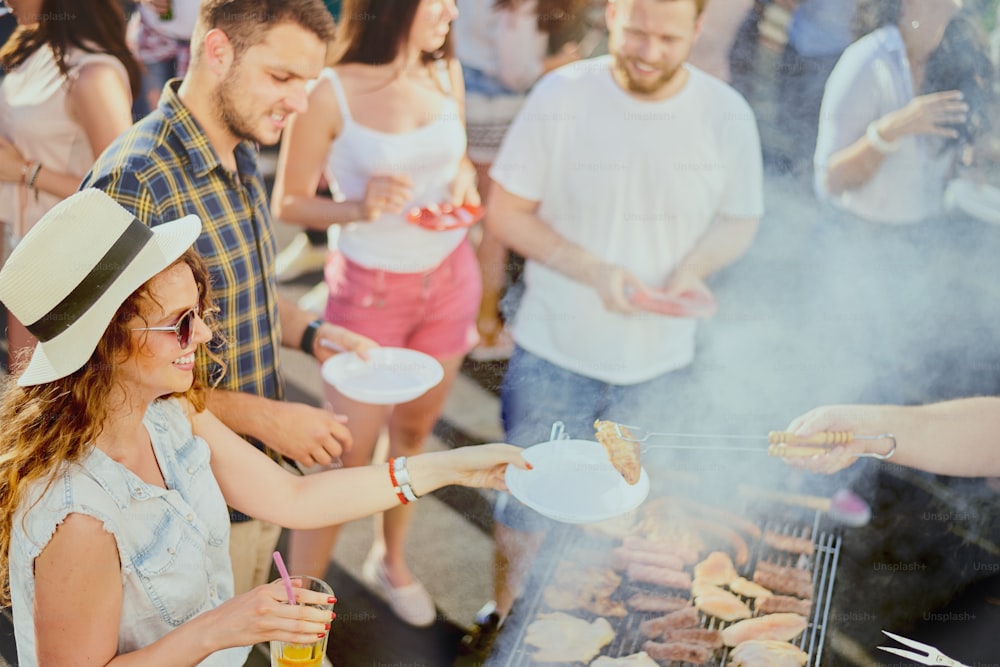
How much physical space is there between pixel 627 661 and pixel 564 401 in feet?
3.43

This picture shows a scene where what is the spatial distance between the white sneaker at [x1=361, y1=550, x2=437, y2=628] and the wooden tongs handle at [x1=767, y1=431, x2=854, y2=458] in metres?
1.57

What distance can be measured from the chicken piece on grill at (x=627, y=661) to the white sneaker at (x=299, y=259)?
3.84 m

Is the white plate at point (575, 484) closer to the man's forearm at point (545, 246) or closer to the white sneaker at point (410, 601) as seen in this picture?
the man's forearm at point (545, 246)

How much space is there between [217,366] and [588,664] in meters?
1.29

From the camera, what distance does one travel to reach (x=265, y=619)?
1787mm

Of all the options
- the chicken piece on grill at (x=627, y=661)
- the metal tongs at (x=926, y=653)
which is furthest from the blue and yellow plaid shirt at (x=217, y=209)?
the metal tongs at (x=926, y=653)

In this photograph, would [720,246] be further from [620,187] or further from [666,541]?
[666,541]

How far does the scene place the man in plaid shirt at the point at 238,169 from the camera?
93.0 inches

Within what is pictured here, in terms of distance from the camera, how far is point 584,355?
10.8 ft

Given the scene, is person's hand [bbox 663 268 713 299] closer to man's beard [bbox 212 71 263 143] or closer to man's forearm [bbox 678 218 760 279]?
man's forearm [bbox 678 218 760 279]

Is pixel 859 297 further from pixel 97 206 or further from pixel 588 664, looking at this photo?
pixel 97 206

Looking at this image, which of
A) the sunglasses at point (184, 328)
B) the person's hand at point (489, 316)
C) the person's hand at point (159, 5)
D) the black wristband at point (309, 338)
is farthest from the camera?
the person's hand at point (489, 316)

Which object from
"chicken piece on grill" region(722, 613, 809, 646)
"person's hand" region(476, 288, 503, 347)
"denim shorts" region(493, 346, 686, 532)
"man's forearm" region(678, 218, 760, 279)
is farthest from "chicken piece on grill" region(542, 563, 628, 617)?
"person's hand" region(476, 288, 503, 347)

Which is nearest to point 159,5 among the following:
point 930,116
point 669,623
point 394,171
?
point 394,171
